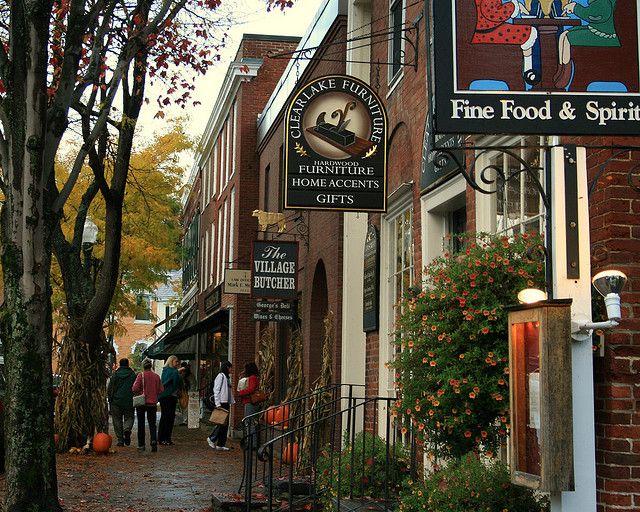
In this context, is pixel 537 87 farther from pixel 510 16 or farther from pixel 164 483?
pixel 164 483

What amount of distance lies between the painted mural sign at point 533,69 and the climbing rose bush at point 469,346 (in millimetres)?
991

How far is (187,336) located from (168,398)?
11027 millimetres

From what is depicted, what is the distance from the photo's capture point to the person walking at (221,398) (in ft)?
65.2

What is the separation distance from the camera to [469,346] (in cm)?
622

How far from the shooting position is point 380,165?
10.5 m

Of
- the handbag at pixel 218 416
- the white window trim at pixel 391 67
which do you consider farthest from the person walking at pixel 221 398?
the white window trim at pixel 391 67

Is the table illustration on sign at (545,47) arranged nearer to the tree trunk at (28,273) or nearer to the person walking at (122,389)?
the tree trunk at (28,273)

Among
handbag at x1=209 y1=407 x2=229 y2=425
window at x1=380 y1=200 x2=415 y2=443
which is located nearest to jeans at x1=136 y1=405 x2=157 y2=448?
handbag at x1=209 y1=407 x2=229 y2=425

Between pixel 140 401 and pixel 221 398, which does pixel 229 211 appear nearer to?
pixel 140 401

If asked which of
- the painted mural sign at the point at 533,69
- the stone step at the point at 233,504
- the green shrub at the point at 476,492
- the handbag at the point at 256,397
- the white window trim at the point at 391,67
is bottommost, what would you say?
the stone step at the point at 233,504

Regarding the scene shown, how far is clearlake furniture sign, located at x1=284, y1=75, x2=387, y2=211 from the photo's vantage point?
10367 mm

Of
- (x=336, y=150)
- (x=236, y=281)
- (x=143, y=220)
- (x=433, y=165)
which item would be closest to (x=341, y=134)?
(x=336, y=150)

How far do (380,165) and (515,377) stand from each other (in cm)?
568

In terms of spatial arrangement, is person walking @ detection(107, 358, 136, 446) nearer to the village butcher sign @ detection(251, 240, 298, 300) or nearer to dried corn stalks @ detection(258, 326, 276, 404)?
dried corn stalks @ detection(258, 326, 276, 404)
